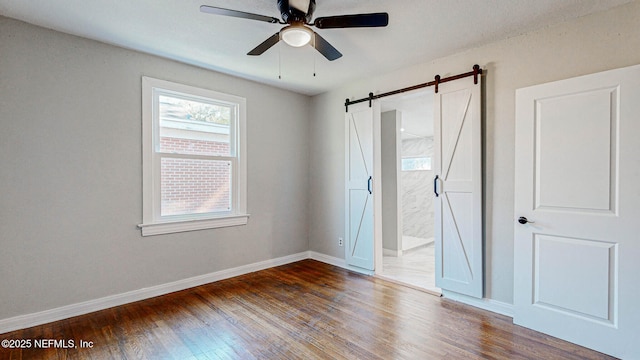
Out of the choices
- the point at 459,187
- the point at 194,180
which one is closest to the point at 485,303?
the point at 459,187

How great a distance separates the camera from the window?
325 cm

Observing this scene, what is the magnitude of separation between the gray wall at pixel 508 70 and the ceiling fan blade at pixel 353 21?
63.7 inches

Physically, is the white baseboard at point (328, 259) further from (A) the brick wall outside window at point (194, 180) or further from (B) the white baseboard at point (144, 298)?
(A) the brick wall outside window at point (194, 180)

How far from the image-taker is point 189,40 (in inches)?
113

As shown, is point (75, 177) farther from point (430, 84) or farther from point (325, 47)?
point (430, 84)

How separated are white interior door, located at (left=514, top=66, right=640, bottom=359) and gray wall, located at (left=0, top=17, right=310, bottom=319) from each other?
11.6 feet

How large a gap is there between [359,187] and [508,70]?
2.17 meters

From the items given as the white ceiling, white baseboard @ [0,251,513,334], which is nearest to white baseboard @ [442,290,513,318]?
white baseboard @ [0,251,513,334]

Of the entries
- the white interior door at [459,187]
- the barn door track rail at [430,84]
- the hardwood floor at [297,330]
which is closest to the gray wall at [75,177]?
the hardwood floor at [297,330]

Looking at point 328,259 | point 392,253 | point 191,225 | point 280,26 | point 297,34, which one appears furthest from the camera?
point 392,253

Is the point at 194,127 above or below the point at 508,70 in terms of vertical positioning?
below

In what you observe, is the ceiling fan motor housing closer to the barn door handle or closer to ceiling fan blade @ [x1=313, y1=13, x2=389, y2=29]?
ceiling fan blade @ [x1=313, y1=13, x2=389, y2=29]

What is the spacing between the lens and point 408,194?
25.1 feet

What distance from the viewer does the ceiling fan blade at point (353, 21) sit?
1.93 metres
